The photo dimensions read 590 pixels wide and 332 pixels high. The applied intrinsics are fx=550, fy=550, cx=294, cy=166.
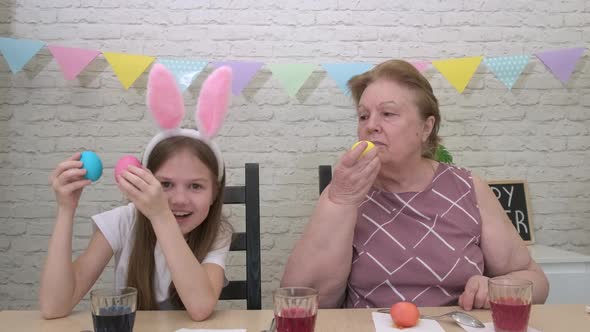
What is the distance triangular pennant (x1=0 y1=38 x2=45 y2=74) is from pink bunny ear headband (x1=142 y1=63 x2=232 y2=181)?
5.03 ft

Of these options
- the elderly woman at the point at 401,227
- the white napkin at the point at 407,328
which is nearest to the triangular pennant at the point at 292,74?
the elderly woman at the point at 401,227

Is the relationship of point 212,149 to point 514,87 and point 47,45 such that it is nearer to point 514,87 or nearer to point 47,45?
point 47,45

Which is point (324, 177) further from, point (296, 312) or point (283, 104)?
point (283, 104)

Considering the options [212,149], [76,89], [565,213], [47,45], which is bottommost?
[565,213]

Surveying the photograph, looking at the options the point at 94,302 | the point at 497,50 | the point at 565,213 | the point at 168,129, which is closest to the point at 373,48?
the point at 497,50

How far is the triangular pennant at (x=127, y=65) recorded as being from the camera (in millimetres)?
2559

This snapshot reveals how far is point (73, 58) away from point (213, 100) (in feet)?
5.29

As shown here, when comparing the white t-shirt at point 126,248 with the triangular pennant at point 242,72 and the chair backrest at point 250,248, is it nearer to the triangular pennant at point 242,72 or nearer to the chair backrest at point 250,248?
the chair backrest at point 250,248

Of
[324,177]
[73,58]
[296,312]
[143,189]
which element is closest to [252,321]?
[296,312]

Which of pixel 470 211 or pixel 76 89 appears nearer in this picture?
pixel 470 211

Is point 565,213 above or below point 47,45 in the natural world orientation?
below

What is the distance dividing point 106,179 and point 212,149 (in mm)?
1437

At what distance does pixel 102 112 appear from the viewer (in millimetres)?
2645

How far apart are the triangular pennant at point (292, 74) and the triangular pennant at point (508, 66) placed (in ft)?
2.94
